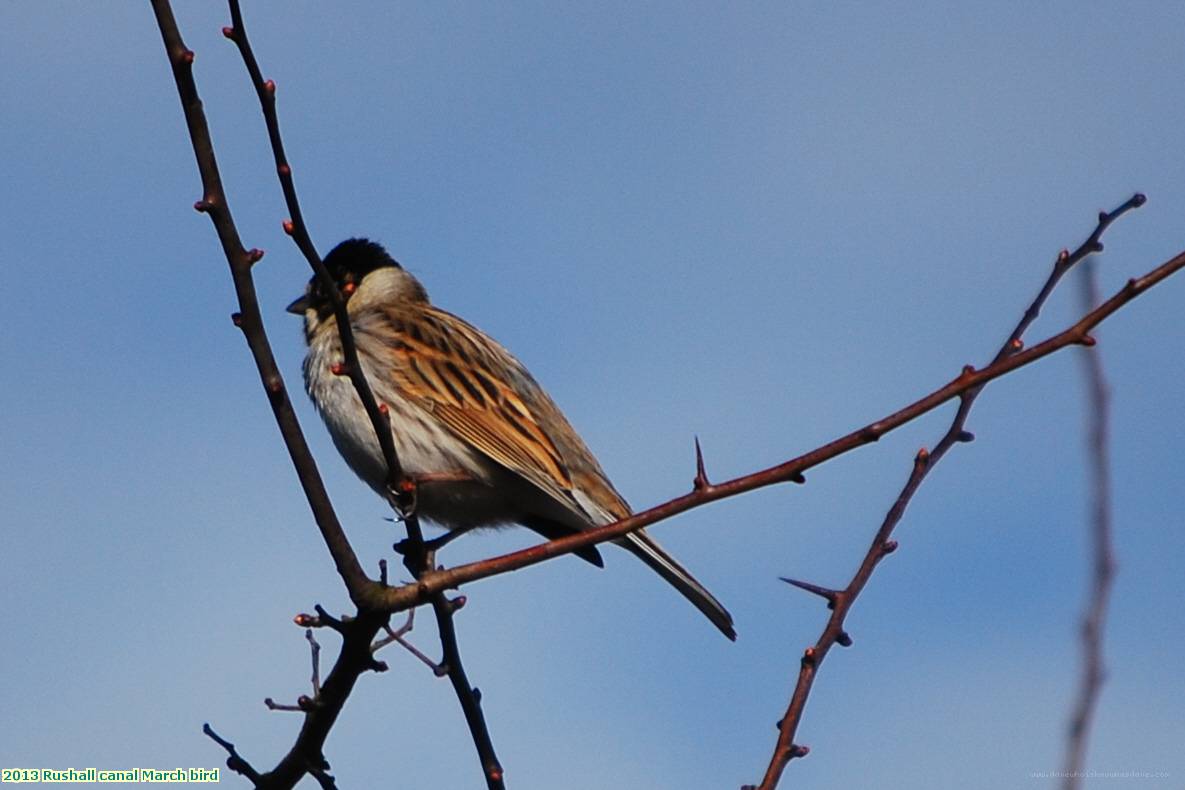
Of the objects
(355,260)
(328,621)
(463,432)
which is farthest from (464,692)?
(355,260)

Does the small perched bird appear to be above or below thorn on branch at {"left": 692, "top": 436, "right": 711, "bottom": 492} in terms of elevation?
above

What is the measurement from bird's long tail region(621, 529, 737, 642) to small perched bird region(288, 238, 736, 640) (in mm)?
16

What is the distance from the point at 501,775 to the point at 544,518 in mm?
3304

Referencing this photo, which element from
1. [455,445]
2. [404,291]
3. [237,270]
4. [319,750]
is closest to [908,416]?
[237,270]

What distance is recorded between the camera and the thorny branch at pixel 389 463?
3.20 metres

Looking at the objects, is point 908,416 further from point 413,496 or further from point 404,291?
point 404,291

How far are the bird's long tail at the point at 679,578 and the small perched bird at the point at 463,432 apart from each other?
2 cm

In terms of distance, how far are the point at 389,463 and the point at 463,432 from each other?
9.25 ft

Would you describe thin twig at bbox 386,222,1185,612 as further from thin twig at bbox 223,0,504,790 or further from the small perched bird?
the small perched bird

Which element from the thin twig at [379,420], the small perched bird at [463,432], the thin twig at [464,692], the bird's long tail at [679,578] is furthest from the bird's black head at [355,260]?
the thin twig at [464,692]

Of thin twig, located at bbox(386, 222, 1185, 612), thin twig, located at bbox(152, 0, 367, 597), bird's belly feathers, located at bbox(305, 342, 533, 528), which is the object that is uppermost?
bird's belly feathers, located at bbox(305, 342, 533, 528)

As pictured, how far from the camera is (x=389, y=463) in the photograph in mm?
4547

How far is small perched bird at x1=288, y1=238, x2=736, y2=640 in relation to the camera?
7176 mm

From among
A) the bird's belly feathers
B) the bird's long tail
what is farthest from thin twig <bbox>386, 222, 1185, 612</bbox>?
the bird's belly feathers
